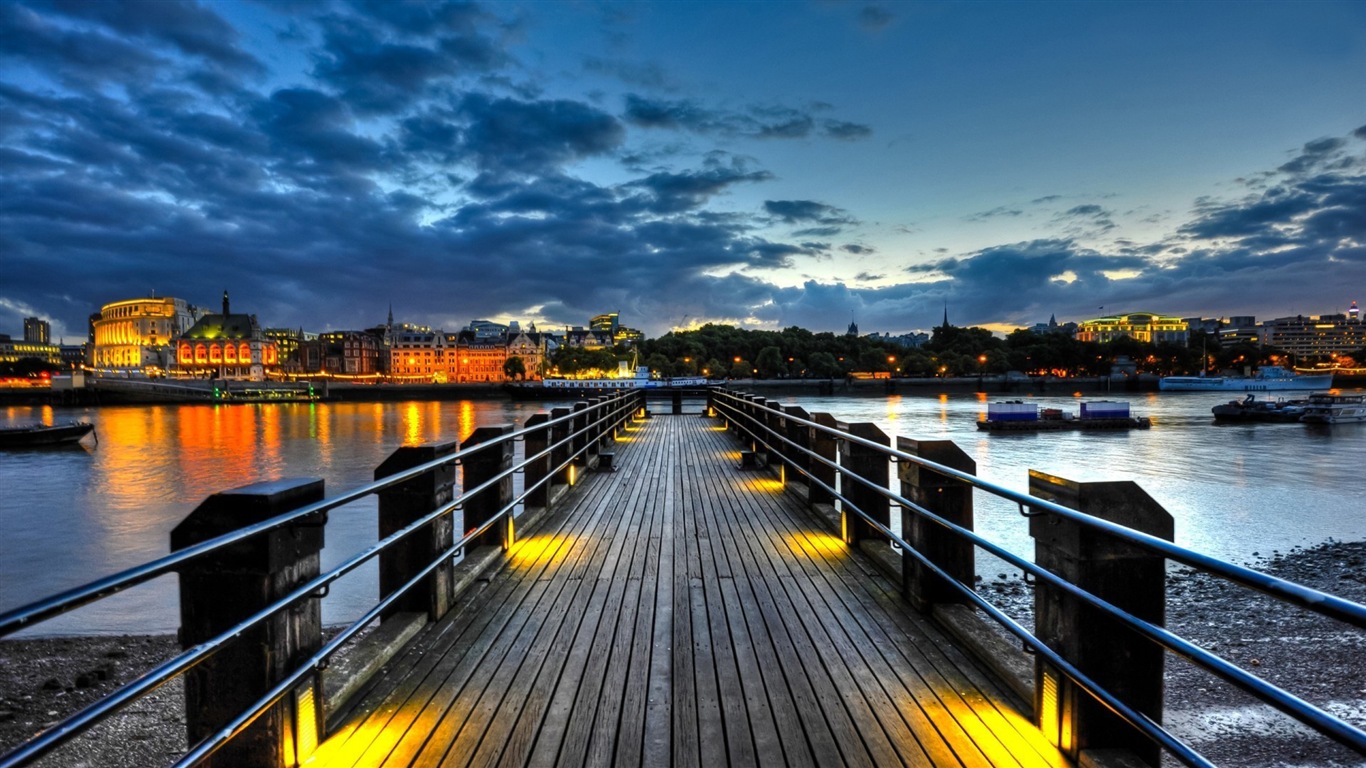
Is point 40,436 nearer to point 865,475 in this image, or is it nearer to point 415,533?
point 415,533

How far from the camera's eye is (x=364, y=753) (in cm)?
267

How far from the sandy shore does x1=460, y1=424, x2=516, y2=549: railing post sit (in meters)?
3.07

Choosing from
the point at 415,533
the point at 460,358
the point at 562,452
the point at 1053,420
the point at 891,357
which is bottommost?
the point at 1053,420

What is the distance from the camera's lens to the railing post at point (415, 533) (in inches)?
148

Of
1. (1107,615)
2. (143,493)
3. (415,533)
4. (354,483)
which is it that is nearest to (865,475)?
(1107,615)

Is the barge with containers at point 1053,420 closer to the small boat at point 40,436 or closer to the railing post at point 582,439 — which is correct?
the railing post at point 582,439

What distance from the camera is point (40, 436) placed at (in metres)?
40.4

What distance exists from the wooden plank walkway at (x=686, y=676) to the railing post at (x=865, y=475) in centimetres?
27

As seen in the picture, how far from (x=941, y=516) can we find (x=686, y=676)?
5.62 ft

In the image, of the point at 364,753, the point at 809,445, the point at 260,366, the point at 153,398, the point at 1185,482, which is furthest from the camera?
the point at 260,366

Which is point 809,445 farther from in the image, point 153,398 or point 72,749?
point 153,398

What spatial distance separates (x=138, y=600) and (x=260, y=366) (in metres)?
161

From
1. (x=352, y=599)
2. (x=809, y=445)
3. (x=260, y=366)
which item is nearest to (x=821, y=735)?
(x=809, y=445)

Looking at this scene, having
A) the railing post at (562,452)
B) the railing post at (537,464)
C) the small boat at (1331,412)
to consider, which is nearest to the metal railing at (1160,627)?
the railing post at (537,464)
